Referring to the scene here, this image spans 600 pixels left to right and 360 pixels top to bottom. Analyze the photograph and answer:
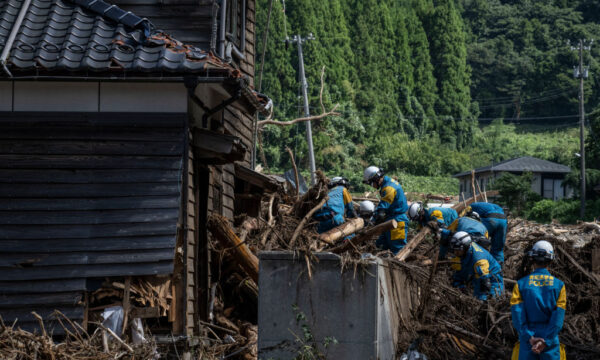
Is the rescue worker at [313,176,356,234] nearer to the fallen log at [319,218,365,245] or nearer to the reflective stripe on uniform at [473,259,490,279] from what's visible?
the fallen log at [319,218,365,245]

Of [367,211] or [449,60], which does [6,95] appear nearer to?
[367,211]

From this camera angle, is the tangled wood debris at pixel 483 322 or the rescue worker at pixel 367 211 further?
the rescue worker at pixel 367 211

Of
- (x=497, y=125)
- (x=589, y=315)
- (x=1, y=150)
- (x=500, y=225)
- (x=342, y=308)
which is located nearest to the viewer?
(x=342, y=308)

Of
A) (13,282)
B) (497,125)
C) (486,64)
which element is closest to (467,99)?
(497,125)

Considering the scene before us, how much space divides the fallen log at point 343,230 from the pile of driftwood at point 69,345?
3711 mm

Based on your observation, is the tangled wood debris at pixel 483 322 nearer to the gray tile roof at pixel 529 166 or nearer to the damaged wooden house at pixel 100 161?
the damaged wooden house at pixel 100 161

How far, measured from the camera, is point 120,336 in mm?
9352

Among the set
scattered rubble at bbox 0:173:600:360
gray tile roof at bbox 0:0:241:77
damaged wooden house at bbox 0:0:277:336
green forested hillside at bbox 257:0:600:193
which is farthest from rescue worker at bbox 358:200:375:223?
green forested hillside at bbox 257:0:600:193

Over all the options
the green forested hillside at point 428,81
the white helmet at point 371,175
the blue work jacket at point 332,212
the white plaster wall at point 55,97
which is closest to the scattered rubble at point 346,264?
the blue work jacket at point 332,212

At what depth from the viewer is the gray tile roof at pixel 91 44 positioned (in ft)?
31.9

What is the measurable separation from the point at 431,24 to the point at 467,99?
968cm

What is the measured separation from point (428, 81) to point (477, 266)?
77.6 m

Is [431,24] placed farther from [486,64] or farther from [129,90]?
[129,90]

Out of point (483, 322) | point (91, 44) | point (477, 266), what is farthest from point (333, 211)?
point (91, 44)
